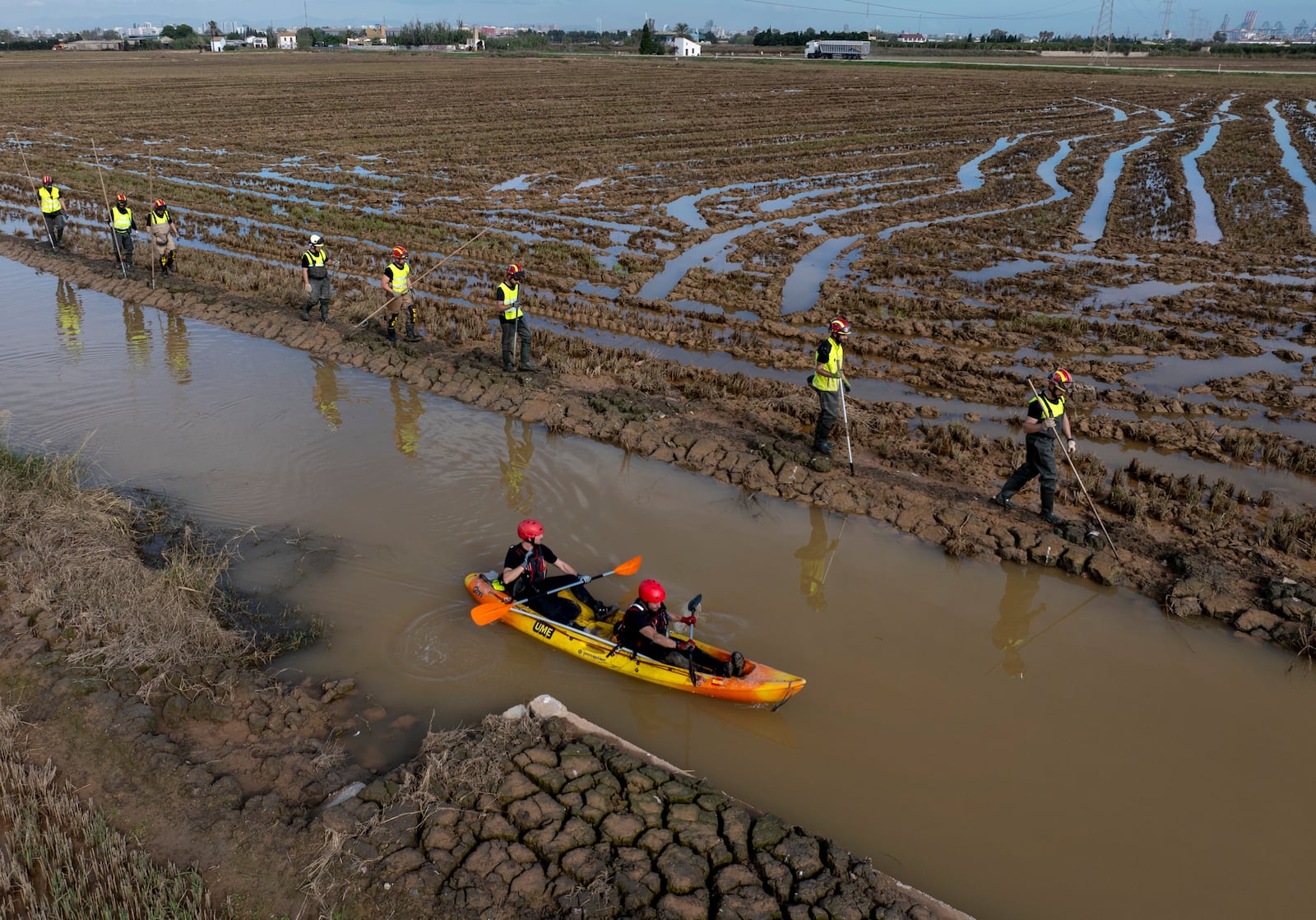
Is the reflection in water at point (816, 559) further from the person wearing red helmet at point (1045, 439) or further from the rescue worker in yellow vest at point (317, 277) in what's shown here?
the rescue worker in yellow vest at point (317, 277)

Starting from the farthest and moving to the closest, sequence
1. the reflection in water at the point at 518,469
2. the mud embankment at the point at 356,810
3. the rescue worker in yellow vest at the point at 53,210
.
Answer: the rescue worker in yellow vest at the point at 53,210 < the reflection in water at the point at 518,469 < the mud embankment at the point at 356,810

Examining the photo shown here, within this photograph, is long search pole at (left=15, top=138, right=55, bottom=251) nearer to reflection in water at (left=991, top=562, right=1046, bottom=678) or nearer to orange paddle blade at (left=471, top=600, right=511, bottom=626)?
orange paddle blade at (left=471, top=600, right=511, bottom=626)

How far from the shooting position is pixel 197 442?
40.2 feet

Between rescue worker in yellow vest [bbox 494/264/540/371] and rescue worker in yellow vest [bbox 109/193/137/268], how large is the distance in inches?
443

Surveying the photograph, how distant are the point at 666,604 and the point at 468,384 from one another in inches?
267

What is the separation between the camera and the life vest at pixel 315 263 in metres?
15.8

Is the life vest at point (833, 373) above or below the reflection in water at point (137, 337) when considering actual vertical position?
above

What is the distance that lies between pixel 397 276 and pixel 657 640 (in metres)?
10.1

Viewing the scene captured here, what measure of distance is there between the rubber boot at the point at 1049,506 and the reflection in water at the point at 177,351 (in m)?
13.7

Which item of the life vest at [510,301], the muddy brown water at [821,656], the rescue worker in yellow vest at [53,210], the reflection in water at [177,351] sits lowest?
the muddy brown water at [821,656]

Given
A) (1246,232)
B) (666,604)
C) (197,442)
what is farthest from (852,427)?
(1246,232)

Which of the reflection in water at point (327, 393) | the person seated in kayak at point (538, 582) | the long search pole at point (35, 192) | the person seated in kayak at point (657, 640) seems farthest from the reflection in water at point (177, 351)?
the person seated in kayak at point (657, 640)

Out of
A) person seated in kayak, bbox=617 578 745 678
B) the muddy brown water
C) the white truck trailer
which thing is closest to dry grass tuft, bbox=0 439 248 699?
the muddy brown water

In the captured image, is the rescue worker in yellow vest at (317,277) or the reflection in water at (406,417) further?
the rescue worker in yellow vest at (317,277)
